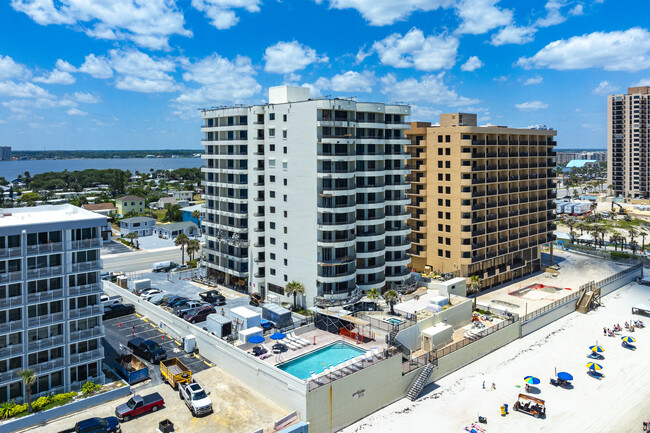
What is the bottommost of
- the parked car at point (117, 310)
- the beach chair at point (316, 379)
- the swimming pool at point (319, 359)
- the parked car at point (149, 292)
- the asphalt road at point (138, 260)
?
the swimming pool at point (319, 359)

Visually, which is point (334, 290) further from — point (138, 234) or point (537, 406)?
point (138, 234)

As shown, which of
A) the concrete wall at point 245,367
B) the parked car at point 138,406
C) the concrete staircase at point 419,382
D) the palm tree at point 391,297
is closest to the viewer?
the parked car at point 138,406

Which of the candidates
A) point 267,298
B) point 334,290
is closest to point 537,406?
point 334,290

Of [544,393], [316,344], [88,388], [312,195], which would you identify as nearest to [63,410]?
[88,388]

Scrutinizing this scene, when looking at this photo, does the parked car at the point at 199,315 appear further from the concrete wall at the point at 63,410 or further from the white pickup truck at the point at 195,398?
the white pickup truck at the point at 195,398

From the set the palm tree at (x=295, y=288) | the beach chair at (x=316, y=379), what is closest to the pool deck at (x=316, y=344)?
the beach chair at (x=316, y=379)

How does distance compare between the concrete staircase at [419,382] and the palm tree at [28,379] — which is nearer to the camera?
the palm tree at [28,379]

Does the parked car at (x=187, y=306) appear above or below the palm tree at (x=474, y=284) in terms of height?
below
